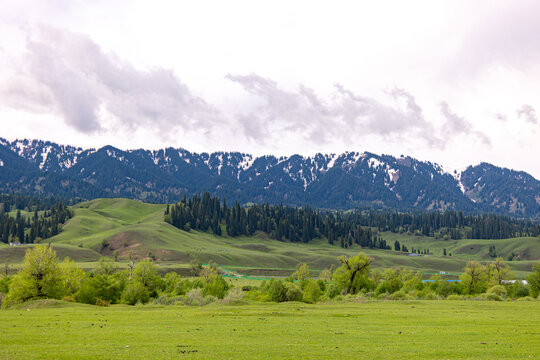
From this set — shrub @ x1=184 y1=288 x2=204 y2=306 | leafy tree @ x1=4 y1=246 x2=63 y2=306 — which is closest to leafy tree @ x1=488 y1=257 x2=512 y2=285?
shrub @ x1=184 y1=288 x2=204 y2=306

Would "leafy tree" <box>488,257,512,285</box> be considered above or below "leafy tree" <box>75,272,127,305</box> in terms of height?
above

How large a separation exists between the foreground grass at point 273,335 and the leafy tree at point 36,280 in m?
21.6

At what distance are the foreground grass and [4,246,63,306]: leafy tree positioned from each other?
21.6 metres

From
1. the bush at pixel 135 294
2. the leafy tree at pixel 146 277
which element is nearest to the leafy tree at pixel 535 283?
the leafy tree at pixel 146 277

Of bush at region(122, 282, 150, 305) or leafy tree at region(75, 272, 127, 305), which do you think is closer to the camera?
leafy tree at region(75, 272, 127, 305)

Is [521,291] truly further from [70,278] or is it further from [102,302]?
[70,278]

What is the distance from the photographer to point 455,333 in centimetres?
3497

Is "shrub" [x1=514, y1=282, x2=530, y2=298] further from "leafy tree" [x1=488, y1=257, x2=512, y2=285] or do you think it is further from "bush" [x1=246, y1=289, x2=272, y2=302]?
"bush" [x1=246, y1=289, x2=272, y2=302]

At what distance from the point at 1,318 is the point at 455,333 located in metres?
45.6

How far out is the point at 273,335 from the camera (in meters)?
34.5

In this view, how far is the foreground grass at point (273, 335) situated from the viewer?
26062 mm

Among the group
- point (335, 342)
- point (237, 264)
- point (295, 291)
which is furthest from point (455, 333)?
point (237, 264)

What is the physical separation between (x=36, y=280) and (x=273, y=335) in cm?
5094

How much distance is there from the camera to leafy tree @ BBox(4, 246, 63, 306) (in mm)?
64750
